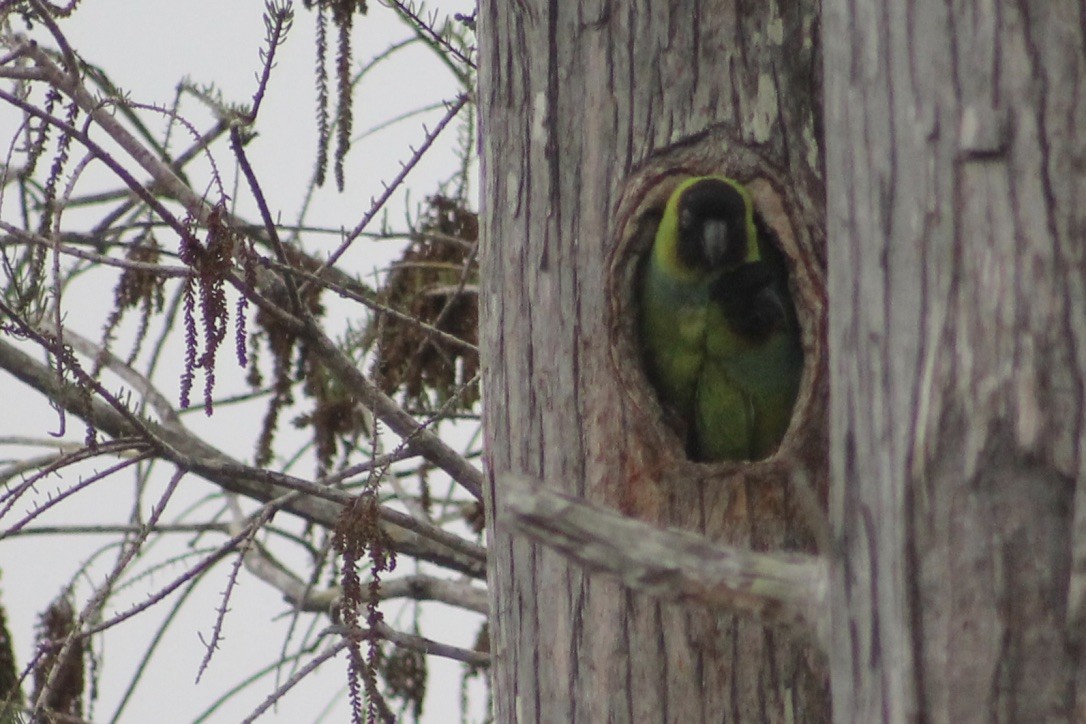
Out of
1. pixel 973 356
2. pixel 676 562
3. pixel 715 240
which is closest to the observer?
pixel 973 356

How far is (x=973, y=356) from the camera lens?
1452mm

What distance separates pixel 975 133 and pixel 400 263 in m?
→ 2.52

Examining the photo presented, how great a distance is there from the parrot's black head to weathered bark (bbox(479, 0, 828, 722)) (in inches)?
4.2

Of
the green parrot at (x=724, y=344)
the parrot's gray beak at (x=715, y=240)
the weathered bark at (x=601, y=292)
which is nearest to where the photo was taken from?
the weathered bark at (x=601, y=292)

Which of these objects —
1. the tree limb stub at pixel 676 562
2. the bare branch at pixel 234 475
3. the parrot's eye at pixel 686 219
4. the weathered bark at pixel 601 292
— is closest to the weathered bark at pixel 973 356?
the tree limb stub at pixel 676 562

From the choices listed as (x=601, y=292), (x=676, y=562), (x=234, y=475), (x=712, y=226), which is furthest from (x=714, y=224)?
(x=676, y=562)

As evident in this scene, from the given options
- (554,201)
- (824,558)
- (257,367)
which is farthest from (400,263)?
(824,558)

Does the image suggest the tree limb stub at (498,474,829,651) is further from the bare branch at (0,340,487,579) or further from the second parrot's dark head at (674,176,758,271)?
the bare branch at (0,340,487,579)

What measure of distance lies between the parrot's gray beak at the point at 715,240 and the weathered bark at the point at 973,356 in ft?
4.66

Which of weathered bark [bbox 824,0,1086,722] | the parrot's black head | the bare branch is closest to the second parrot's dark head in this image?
the parrot's black head

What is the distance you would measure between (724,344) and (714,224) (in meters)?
0.51

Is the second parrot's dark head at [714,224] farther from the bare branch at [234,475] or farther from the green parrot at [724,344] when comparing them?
the bare branch at [234,475]

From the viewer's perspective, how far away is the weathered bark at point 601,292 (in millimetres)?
2504

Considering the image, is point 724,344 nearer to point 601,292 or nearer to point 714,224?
point 714,224
